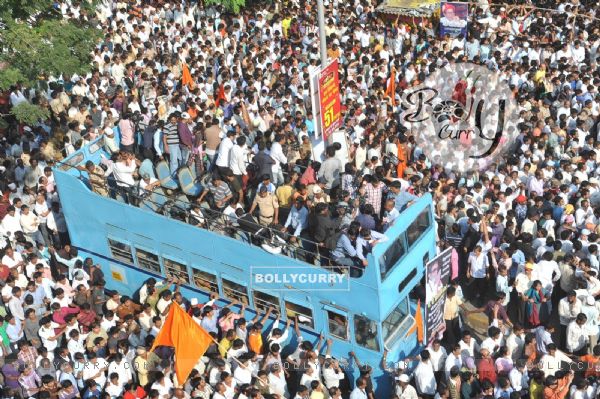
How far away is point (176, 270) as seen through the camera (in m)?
14.9

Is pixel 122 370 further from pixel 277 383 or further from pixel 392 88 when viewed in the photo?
pixel 392 88

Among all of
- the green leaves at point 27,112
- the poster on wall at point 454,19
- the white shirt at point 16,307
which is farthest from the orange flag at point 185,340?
the poster on wall at point 454,19

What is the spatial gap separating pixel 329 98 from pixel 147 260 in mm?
4287

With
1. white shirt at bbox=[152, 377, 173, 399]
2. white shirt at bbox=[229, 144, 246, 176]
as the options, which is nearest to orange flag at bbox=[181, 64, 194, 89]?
white shirt at bbox=[229, 144, 246, 176]

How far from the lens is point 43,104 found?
19.1m

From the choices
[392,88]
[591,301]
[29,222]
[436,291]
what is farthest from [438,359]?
[392,88]

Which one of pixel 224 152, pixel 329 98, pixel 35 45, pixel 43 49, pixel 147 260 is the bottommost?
pixel 147 260

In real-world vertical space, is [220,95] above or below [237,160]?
below

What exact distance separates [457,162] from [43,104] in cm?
901

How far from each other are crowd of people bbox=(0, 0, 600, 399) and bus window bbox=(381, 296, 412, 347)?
0.53 metres

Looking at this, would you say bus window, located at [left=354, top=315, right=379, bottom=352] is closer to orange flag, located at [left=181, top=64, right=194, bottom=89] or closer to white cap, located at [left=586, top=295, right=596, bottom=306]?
white cap, located at [left=586, top=295, right=596, bottom=306]

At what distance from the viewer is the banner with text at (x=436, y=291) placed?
44.0 feet

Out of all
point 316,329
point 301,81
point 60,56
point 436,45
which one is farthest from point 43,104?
point 436,45

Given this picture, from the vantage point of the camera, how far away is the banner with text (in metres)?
13.4
